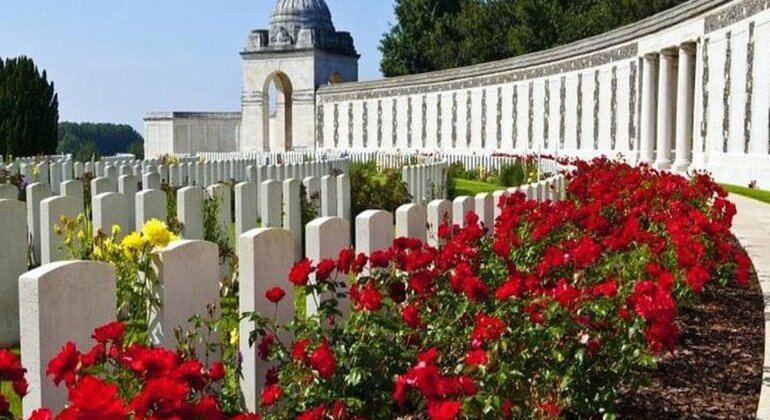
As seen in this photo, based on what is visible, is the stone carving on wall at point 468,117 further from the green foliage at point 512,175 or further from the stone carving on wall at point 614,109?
the green foliage at point 512,175

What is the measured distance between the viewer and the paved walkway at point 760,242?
4486 mm

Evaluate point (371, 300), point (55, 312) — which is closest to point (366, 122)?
point (371, 300)

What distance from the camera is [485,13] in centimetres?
5775

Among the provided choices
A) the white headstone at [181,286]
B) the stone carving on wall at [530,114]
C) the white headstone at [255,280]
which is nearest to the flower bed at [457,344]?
the white headstone at [255,280]

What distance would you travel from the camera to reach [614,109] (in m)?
31.5

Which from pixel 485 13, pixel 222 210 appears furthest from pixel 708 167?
pixel 485 13

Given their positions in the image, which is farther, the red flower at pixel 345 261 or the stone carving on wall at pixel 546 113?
the stone carving on wall at pixel 546 113

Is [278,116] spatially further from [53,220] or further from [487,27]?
[53,220]

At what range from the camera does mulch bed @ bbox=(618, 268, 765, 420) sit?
4426mm

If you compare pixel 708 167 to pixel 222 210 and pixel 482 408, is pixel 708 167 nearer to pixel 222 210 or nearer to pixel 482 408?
pixel 222 210

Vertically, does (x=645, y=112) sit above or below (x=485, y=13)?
below

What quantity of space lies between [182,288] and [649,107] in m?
27.0

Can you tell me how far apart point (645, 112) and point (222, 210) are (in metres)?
22.2

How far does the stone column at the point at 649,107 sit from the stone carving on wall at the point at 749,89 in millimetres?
6669
